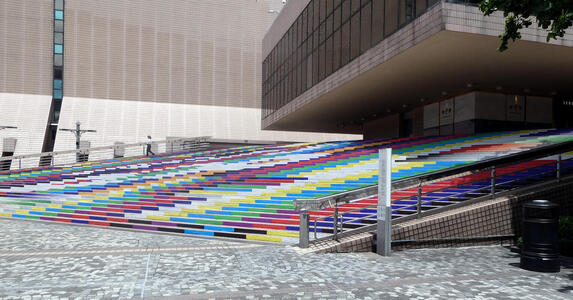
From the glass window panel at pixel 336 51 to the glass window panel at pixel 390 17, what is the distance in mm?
5073

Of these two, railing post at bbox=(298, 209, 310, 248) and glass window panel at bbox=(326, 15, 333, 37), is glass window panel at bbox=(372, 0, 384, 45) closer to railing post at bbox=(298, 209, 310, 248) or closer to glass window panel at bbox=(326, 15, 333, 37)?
glass window panel at bbox=(326, 15, 333, 37)

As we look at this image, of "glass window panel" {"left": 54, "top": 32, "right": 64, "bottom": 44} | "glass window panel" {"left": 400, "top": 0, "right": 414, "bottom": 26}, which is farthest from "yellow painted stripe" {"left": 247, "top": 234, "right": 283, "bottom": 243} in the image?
"glass window panel" {"left": 54, "top": 32, "right": 64, "bottom": 44}

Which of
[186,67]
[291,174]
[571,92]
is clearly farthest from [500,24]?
[186,67]

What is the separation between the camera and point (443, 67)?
17297 millimetres

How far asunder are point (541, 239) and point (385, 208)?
98.5 inches

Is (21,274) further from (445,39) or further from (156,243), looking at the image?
(445,39)

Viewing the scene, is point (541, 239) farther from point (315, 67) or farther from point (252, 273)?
point (315, 67)

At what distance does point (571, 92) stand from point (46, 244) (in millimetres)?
23478

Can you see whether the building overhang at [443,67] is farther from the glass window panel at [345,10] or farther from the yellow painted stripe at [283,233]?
the yellow painted stripe at [283,233]

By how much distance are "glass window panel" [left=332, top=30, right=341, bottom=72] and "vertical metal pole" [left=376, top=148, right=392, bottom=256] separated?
14221mm

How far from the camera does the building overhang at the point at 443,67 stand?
531 inches

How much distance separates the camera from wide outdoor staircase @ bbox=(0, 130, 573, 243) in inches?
420

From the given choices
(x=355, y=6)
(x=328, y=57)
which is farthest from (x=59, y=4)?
(x=355, y=6)

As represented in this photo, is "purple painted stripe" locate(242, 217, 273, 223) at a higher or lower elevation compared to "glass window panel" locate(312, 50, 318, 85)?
lower
